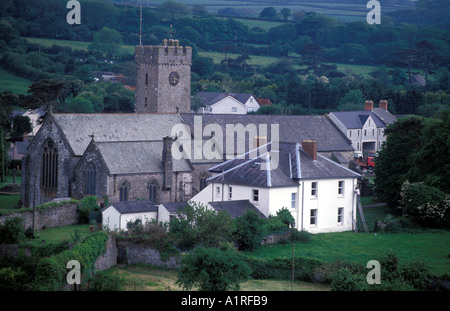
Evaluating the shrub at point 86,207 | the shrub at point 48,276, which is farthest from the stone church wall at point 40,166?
the shrub at point 48,276

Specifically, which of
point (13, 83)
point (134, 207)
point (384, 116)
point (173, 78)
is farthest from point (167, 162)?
point (13, 83)

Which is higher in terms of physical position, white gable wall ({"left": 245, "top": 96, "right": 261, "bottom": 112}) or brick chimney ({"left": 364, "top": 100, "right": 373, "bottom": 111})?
white gable wall ({"left": 245, "top": 96, "right": 261, "bottom": 112})

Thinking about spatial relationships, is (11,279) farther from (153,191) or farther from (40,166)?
(40,166)

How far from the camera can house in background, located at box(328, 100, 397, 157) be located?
9369 cm

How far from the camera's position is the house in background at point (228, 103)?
120 m

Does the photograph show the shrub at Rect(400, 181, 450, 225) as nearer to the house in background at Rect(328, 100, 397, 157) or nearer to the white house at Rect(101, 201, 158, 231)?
the white house at Rect(101, 201, 158, 231)

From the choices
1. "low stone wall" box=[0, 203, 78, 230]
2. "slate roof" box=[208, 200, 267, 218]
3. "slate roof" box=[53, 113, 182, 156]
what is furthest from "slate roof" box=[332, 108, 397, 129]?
"low stone wall" box=[0, 203, 78, 230]

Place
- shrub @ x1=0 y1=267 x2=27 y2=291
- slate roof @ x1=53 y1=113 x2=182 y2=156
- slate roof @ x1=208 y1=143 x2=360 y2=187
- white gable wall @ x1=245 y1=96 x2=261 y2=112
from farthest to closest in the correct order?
white gable wall @ x1=245 y1=96 x2=261 y2=112
slate roof @ x1=53 y1=113 x2=182 y2=156
slate roof @ x1=208 y1=143 x2=360 y2=187
shrub @ x1=0 y1=267 x2=27 y2=291

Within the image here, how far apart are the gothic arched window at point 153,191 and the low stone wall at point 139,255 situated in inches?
543

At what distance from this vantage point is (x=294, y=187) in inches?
2068

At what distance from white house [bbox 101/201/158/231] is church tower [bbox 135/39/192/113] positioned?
22481 millimetres

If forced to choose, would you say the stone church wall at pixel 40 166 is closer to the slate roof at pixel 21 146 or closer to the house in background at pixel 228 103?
the slate roof at pixel 21 146

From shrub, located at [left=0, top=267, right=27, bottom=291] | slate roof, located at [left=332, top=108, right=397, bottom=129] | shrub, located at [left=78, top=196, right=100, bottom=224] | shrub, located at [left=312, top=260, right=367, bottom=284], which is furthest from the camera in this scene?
slate roof, located at [left=332, top=108, right=397, bottom=129]
